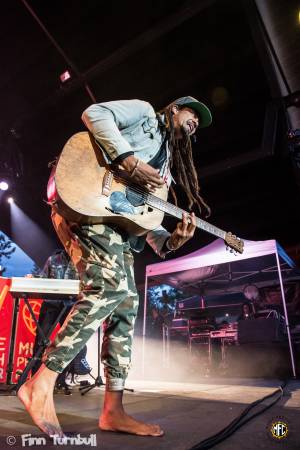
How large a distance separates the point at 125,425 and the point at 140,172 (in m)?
1.32

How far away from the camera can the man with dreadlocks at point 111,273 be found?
141cm

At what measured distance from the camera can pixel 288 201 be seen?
360 inches

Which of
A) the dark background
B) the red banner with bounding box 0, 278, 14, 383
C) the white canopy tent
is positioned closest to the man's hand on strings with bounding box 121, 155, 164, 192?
the red banner with bounding box 0, 278, 14, 383

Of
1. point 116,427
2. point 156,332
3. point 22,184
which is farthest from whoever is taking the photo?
point 22,184

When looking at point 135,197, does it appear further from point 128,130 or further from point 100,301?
point 100,301

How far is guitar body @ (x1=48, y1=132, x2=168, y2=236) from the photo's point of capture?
1.59 m

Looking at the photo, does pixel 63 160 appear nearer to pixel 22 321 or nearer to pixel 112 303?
pixel 112 303

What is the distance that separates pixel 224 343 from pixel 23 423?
20.2ft

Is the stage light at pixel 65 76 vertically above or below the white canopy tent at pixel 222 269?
above

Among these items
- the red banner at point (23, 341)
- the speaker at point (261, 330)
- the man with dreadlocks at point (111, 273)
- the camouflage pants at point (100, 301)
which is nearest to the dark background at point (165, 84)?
the speaker at point (261, 330)

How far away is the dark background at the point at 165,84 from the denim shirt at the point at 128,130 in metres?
5.21

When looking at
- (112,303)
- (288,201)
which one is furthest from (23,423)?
(288,201)

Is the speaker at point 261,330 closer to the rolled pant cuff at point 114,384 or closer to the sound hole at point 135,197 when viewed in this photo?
the rolled pant cuff at point 114,384

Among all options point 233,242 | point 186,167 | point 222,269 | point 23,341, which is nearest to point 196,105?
point 186,167
